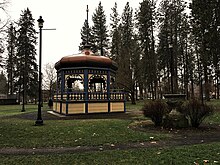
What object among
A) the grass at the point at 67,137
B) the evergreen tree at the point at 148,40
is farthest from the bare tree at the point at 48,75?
the grass at the point at 67,137

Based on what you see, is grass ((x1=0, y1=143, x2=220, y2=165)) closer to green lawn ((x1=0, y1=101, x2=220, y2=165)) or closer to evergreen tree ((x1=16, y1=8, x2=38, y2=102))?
green lawn ((x1=0, y1=101, x2=220, y2=165))

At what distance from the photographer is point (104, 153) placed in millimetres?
5945

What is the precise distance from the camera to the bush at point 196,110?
965cm

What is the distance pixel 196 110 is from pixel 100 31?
122ft

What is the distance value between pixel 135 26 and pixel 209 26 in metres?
19.5

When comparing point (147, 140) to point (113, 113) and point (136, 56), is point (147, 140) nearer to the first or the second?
point (113, 113)

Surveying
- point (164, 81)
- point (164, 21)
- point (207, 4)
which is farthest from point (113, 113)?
point (164, 81)

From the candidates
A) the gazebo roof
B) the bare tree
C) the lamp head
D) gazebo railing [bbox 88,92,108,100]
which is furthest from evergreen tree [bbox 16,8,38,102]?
the lamp head

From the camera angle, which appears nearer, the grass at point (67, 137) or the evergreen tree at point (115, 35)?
the grass at point (67, 137)

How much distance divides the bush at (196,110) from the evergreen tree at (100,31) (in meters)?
34.5

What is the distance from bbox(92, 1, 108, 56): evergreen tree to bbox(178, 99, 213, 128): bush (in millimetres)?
34505

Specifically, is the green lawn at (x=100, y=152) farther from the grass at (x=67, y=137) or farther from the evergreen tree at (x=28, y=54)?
the evergreen tree at (x=28, y=54)

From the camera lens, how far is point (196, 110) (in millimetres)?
9664

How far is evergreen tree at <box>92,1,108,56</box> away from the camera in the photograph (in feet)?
144
